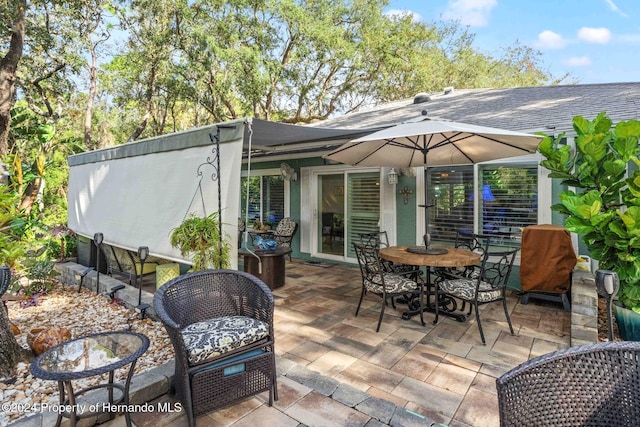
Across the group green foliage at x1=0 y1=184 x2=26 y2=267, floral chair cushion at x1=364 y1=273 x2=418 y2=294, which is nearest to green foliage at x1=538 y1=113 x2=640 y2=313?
floral chair cushion at x1=364 y1=273 x2=418 y2=294

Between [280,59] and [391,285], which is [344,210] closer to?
[391,285]

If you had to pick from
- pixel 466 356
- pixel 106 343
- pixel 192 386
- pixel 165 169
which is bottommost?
pixel 466 356

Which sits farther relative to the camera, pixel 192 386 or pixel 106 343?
pixel 106 343

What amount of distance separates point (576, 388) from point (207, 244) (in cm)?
278

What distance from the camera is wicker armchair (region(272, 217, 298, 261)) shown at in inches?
273

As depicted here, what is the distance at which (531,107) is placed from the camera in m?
5.30

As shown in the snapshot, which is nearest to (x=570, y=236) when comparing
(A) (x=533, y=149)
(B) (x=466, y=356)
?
(A) (x=533, y=149)

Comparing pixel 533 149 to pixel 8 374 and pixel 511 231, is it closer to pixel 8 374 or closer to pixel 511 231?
pixel 511 231

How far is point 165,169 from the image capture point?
3.88 metres

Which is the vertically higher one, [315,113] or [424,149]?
[315,113]

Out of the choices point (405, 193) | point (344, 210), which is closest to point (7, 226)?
point (344, 210)

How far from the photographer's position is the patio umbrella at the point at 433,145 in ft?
10.4

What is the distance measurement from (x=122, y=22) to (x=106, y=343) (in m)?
10.9

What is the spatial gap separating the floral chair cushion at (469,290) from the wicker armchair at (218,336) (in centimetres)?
209
